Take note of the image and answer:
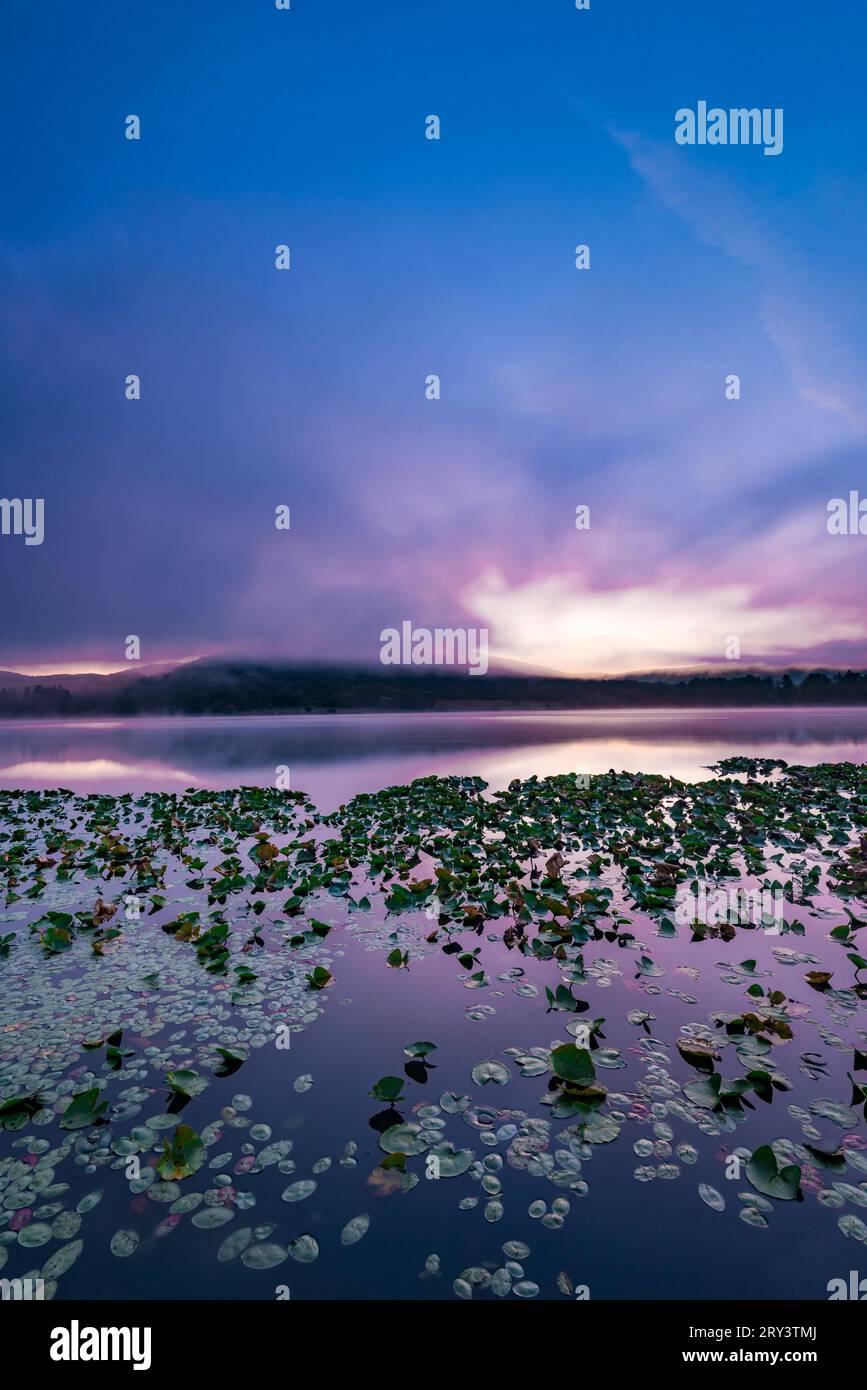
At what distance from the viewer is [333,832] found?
13.1 m

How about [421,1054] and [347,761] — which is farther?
[347,761]

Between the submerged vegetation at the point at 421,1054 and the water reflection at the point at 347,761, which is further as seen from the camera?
the water reflection at the point at 347,761

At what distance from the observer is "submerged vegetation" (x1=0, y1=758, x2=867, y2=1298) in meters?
3.02

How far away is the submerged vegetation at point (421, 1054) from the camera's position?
302cm

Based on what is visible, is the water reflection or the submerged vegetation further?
the water reflection

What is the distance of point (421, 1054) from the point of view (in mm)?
4520
